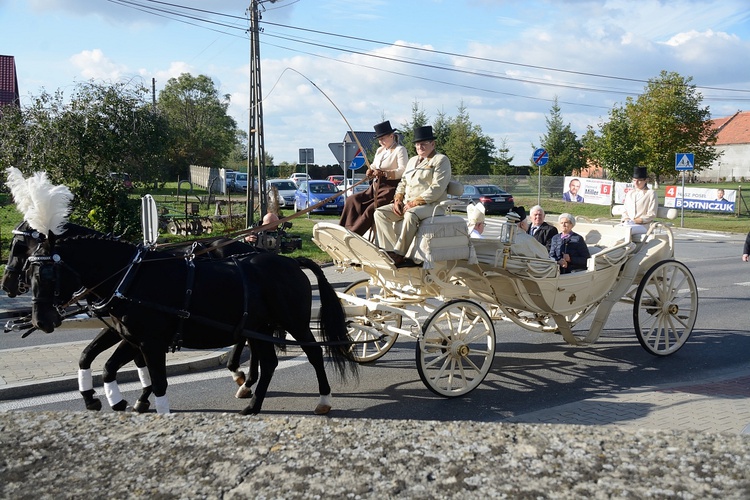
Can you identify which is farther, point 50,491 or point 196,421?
point 196,421

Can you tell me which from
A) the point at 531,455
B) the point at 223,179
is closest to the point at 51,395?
the point at 531,455

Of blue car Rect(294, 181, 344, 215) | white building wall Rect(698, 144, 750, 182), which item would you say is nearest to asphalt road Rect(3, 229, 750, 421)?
blue car Rect(294, 181, 344, 215)

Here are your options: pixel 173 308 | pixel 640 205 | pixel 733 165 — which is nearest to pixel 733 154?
pixel 733 165

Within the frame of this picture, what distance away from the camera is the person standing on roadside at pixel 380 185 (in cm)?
781

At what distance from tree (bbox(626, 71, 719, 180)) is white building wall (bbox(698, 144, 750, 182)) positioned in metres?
37.8

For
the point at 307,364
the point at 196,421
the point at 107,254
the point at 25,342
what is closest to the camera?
the point at 196,421

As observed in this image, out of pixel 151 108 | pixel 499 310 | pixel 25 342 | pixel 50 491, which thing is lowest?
pixel 25 342

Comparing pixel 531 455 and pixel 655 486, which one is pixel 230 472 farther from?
pixel 655 486

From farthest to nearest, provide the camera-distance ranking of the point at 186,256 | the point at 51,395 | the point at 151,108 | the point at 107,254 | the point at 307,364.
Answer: the point at 151,108
the point at 307,364
the point at 51,395
the point at 186,256
the point at 107,254

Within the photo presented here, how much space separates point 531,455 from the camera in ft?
7.25

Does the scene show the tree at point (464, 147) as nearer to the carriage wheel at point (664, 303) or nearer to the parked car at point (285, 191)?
the parked car at point (285, 191)

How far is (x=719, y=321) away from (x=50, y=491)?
10653 mm

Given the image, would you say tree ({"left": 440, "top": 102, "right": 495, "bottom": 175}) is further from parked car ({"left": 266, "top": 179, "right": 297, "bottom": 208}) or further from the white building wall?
the white building wall

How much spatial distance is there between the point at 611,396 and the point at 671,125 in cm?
3336
